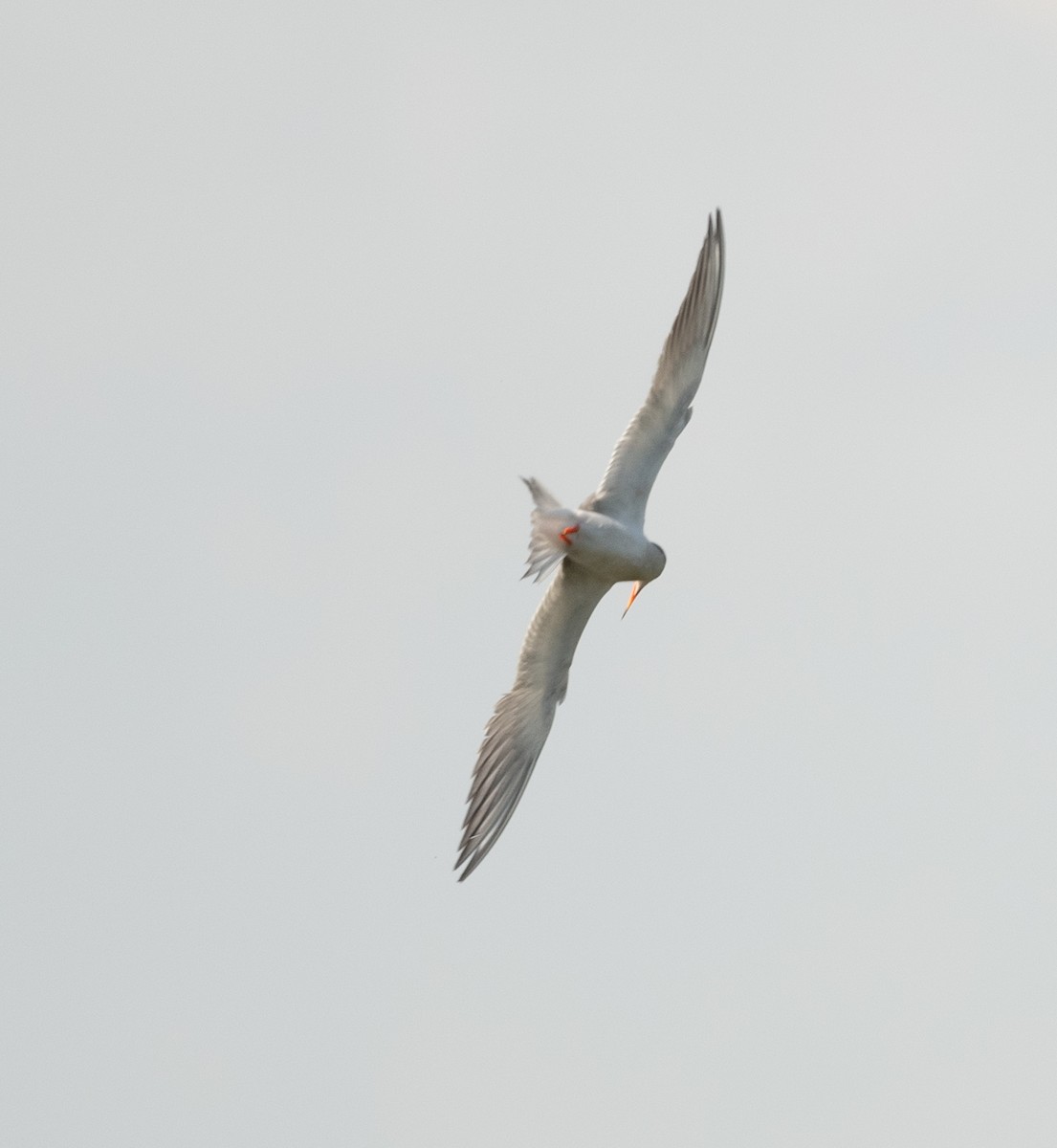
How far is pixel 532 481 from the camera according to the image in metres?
18.2

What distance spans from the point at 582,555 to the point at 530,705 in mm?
2117

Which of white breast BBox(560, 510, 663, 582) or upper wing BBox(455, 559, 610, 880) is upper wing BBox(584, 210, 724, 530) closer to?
white breast BBox(560, 510, 663, 582)

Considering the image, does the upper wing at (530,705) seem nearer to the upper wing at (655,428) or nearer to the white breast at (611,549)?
the white breast at (611,549)

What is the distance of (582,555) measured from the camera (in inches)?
733

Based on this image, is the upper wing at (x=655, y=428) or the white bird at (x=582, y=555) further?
the upper wing at (x=655, y=428)

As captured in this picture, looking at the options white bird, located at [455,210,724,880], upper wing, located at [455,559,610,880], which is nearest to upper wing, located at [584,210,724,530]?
white bird, located at [455,210,724,880]

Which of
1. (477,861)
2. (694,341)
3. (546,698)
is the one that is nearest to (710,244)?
(694,341)

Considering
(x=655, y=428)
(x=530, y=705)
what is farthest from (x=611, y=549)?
(x=530, y=705)

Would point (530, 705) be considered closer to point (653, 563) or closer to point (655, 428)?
point (653, 563)

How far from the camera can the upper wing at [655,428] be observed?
18.9 m

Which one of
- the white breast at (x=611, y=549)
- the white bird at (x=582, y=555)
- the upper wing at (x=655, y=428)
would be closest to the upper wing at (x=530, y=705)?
the white bird at (x=582, y=555)

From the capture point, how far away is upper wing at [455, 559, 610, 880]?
19375 mm

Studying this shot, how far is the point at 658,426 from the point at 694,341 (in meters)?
Answer: 0.92

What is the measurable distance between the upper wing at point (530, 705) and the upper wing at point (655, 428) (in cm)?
77
